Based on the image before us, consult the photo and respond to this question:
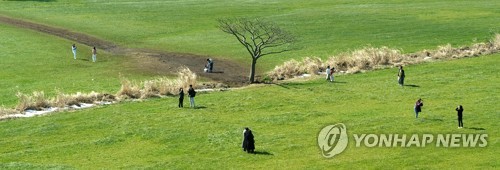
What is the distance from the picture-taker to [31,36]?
325 ft

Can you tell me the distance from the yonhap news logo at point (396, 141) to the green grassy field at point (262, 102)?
0.77 m

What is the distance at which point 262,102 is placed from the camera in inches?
2446

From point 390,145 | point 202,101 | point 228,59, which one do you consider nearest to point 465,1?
point 228,59

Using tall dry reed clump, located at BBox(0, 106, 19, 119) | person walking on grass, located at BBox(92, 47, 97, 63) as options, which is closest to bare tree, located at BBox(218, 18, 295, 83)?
person walking on grass, located at BBox(92, 47, 97, 63)

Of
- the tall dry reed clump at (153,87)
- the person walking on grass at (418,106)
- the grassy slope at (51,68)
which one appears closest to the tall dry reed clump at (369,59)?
the tall dry reed clump at (153,87)

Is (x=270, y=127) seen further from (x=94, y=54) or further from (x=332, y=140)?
(x=94, y=54)

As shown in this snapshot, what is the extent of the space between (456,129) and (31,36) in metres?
64.4

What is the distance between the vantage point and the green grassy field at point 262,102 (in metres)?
46.7

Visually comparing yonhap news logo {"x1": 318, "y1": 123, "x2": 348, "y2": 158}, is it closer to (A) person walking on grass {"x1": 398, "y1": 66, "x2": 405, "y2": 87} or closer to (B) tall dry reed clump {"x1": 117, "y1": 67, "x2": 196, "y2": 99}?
(A) person walking on grass {"x1": 398, "y1": 66, "x2": 405, "y2": 87}

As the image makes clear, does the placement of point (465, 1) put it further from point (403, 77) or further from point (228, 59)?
point (403, 77)

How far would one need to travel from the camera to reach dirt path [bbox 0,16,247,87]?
75.3 meters

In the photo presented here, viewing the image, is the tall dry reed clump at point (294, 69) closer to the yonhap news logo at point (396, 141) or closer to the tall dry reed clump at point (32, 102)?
the tall dry reed clump at point (32, 102)

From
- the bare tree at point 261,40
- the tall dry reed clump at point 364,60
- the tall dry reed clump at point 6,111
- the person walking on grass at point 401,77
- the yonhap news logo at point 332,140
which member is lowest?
the yonhap news logo at point 332,140

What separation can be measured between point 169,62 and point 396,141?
3873 centimetres
